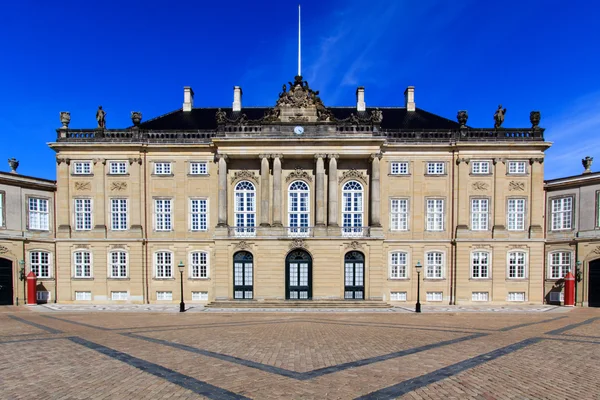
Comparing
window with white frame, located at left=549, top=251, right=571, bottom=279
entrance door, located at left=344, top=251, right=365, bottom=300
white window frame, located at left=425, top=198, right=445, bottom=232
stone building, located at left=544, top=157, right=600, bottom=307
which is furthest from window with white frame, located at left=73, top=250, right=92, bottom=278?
window with white frame, located at left=549, top=251, right=571, bottom=279

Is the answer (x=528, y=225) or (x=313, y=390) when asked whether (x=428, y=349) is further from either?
(x=528, y=225)

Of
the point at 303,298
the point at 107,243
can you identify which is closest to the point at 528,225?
the point at 303,298

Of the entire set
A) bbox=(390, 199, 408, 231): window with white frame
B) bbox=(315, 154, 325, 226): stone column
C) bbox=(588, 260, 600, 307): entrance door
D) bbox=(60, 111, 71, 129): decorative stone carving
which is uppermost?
bbox=(60, 111, 71, 129): decorative stone carving

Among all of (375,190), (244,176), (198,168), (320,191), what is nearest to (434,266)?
(375,190)

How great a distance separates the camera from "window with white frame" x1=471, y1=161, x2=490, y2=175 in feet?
Result: 101

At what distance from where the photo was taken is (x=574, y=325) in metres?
19.3

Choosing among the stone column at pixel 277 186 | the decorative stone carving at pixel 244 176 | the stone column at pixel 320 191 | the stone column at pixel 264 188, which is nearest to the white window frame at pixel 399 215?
the stone column at pixel 320 191

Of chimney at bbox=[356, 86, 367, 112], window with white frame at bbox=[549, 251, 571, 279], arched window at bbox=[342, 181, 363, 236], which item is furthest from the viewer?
chimney at bbox=[356, 86, 367, 112]

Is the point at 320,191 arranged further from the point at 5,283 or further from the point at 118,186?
the point at 5,283

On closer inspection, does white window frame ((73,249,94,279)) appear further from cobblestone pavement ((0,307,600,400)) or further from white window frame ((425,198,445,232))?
white window frame ((425,198,445,232))

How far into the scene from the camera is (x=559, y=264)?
1196 inches

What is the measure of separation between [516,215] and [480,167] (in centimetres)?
517

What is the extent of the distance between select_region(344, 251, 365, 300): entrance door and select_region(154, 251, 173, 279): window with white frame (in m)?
15.2

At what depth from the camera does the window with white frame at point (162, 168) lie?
1235 inches
